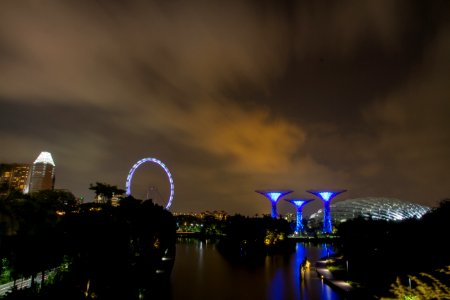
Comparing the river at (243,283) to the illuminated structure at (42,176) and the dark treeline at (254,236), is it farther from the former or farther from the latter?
the illuminated structure at (42,176)

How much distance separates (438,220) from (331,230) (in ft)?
351

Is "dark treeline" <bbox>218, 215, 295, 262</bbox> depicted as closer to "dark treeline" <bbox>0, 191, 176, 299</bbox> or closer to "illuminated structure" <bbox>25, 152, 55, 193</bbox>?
"dark treeline" <bbox>0, 191, 176, 299</bbox>

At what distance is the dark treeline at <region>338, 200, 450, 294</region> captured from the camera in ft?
93.5

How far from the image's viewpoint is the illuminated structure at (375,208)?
156 m

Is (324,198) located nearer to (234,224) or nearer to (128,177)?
(234,224)

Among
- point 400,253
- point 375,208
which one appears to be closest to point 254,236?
point 400,253

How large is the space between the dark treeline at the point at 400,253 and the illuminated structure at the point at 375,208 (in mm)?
113578

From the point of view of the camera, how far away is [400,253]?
103ft

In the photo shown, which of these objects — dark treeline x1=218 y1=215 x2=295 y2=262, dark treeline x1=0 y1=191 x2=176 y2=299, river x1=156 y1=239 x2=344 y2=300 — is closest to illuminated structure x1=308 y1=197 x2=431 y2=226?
dark treeline x1=218 y1=215 x2=295 y2=262

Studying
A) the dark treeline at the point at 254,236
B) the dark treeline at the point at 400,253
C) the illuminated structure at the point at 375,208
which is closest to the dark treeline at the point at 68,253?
the dark treeline at the point at 400,253

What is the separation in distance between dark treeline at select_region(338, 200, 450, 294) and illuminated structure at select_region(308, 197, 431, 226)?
11358cm

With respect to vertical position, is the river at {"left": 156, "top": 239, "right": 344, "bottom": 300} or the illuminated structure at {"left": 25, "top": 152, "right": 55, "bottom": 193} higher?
the illuminated structure at {"left": 25, "top": 152, "right": 55, "bottom": 193}

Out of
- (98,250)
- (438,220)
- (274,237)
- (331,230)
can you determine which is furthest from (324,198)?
(98,250)

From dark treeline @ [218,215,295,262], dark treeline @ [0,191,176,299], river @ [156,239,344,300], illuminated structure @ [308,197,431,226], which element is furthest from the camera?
illuminated structure @ [308,197,431,226]
